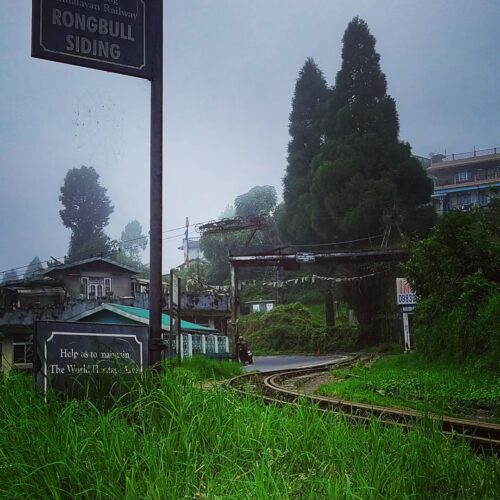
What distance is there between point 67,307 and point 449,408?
12.9 meters

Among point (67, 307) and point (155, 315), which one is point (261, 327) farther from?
point (155, 315)

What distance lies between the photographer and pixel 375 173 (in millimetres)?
29578

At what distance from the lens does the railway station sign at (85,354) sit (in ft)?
11.0

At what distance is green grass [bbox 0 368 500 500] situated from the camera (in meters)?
2.44

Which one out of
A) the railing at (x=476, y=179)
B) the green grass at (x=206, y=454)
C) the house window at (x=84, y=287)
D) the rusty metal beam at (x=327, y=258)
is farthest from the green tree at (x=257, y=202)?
the green grass at (x=206, y=454)

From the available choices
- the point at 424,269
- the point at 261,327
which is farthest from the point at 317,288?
the point at 424,269

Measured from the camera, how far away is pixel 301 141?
36031 millimetres

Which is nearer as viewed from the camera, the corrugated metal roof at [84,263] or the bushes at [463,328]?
the bushes at [463,328]

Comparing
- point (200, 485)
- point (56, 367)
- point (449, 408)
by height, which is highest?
point (56, 367)

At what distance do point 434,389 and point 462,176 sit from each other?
842 inches

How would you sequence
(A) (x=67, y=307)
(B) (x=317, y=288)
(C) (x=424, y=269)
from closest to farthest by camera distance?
1. (C) (x=424, y=269)
2. (A) (x=67, y=307)
3. (B) (x=317, y=288)

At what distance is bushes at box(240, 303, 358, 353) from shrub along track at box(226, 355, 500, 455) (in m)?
8.27

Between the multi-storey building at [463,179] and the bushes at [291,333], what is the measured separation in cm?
806

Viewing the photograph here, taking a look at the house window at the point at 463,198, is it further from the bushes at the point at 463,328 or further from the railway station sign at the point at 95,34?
the railway station sign at the point at 95,34
